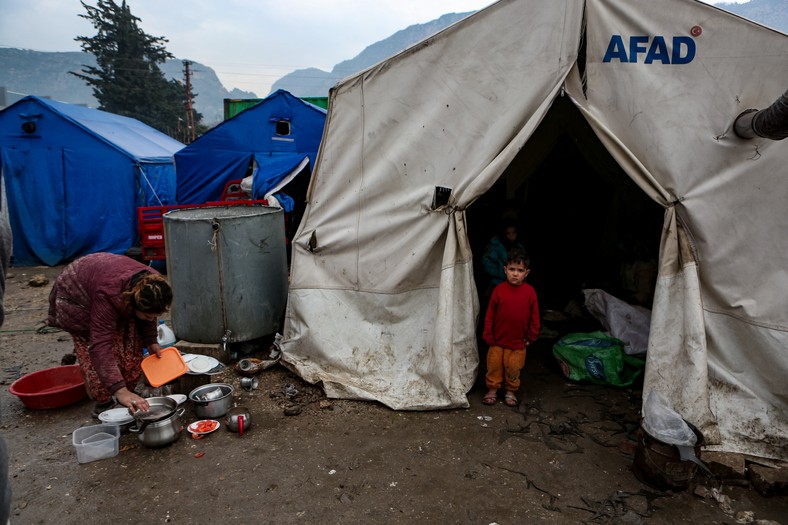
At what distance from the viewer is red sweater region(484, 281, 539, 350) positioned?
3949 mm

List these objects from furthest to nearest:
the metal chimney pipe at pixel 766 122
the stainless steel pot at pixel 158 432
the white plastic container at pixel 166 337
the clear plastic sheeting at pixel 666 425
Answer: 1. the white plastic container at pixel 166 337
2. the stainless steel pot at pixel 158 432
3. the clear plastic sheeting at pixel 666 425
4. the metal chimney pipe at pixel 766 122

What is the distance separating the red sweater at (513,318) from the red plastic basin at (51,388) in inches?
139

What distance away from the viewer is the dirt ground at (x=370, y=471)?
2.80m

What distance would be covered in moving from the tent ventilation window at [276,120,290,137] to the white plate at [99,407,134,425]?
21.6 feet

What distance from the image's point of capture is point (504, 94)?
3812 millimetres

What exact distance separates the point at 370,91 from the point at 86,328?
9.65 feet

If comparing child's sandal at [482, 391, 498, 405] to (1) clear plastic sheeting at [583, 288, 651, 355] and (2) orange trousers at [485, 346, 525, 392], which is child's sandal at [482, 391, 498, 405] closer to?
(2) orange trousers at [485, 346, 525, 392]

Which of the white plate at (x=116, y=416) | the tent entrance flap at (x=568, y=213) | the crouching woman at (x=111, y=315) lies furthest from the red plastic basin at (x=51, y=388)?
the tent entrance flap at (x=568, y=213)

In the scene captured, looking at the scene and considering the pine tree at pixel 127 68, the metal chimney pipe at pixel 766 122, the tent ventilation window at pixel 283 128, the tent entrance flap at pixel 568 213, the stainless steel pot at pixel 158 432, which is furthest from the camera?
the pine tree at pixel 127 68

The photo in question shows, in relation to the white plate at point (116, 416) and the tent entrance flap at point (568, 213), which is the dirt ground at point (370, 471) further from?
the tent entrance flap at point (568, 213)

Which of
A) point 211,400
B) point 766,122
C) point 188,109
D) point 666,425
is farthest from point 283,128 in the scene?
point 188,109

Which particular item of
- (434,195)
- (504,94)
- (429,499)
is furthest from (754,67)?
(429,499)

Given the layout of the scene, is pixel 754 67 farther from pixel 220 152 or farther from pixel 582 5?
pixel 220 152

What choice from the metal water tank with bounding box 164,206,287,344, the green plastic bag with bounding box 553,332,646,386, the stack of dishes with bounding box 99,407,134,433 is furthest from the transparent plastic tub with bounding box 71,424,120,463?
the green plastic bag with bounding box 553,332,646,386
